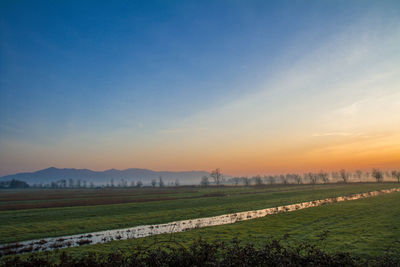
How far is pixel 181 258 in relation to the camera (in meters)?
6.01

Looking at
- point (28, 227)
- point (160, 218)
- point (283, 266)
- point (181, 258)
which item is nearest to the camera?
point (283, 266)

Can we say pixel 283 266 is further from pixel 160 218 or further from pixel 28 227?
pixel 28 227

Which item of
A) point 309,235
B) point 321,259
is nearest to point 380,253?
point 309,235

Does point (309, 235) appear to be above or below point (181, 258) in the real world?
below

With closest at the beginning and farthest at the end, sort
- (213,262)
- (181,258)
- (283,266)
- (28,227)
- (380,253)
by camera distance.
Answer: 1. (283,266)
2. (213,262)
3. (181,258)
4. (380,253)
5. (28,227)

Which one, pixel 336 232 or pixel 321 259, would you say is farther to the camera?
pixel 336 232

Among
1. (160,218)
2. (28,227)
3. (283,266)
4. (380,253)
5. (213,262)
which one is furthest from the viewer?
(160,218)

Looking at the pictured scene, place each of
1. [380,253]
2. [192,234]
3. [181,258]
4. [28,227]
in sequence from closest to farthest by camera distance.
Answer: [181,258]
[380,253]
[192,234]
[28,227]

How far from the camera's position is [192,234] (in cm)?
2342

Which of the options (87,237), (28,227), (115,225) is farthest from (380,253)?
(28,227)

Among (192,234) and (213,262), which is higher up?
(213,262)

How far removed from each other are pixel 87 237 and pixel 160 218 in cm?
1266

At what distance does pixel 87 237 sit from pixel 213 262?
954 inches

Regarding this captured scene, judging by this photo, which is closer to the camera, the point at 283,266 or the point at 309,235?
the point at 283,266
